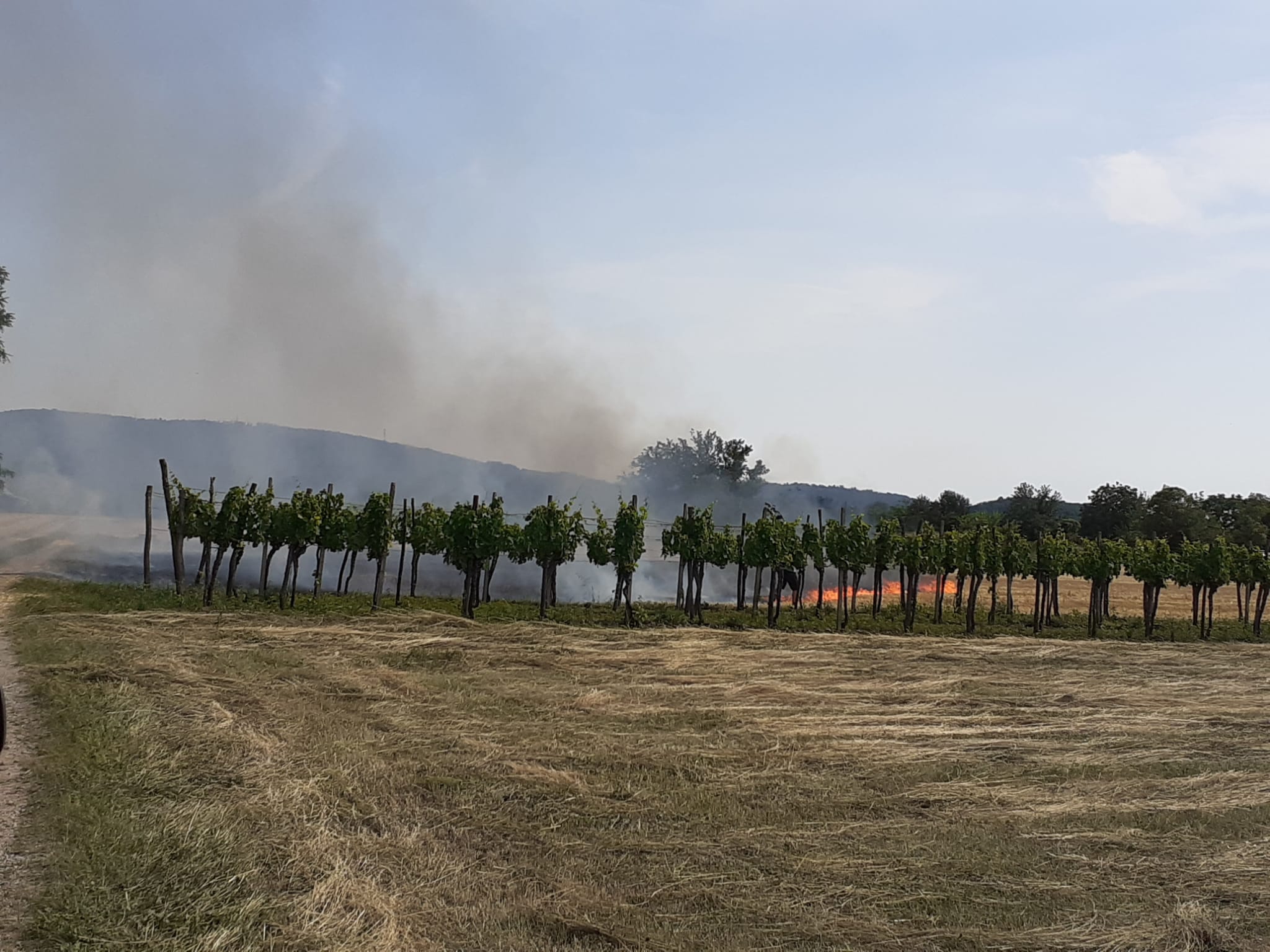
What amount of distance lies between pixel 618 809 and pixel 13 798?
4.83 m

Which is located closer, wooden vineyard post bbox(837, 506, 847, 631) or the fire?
wooden vineyard post bbox(837, 506, 847, 631)

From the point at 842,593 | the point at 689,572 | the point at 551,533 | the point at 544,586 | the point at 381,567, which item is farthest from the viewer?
the point at 842,593

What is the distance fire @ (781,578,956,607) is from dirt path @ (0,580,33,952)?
30951 millimetres

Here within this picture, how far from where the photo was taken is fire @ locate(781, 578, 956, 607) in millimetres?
43438

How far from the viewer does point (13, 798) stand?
835 centimetres

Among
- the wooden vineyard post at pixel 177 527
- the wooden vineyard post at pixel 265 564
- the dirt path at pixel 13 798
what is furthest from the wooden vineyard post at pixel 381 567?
the dirt path at pixel 13 798

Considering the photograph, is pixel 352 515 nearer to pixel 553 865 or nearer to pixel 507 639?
pixel 507 639

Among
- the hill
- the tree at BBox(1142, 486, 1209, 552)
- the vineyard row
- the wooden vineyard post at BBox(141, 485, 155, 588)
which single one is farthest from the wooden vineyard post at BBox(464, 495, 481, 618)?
the tree at BBox(1142, 486, 1209, 552)

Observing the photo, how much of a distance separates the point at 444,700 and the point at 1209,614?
2870cm

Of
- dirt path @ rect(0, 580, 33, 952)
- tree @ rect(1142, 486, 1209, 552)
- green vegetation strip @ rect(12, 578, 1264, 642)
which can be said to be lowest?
dirt path @ rect(0, 580, 33, 952)

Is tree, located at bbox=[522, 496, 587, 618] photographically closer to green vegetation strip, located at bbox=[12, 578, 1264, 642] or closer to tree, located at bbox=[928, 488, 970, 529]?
green vegetation strip, located at bbox=[12, 578, 1264, 642]

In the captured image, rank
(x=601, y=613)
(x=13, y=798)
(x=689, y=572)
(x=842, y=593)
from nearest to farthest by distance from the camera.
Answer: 1. (x=13, y=798)
2. (x=689, y=572)
3. (x=601, y=613)
4. (x=842, y=593)

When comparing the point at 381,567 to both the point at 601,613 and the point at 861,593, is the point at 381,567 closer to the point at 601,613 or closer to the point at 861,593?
the point at 601,613

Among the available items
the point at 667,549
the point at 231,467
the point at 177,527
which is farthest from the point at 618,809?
the point at 231,467
